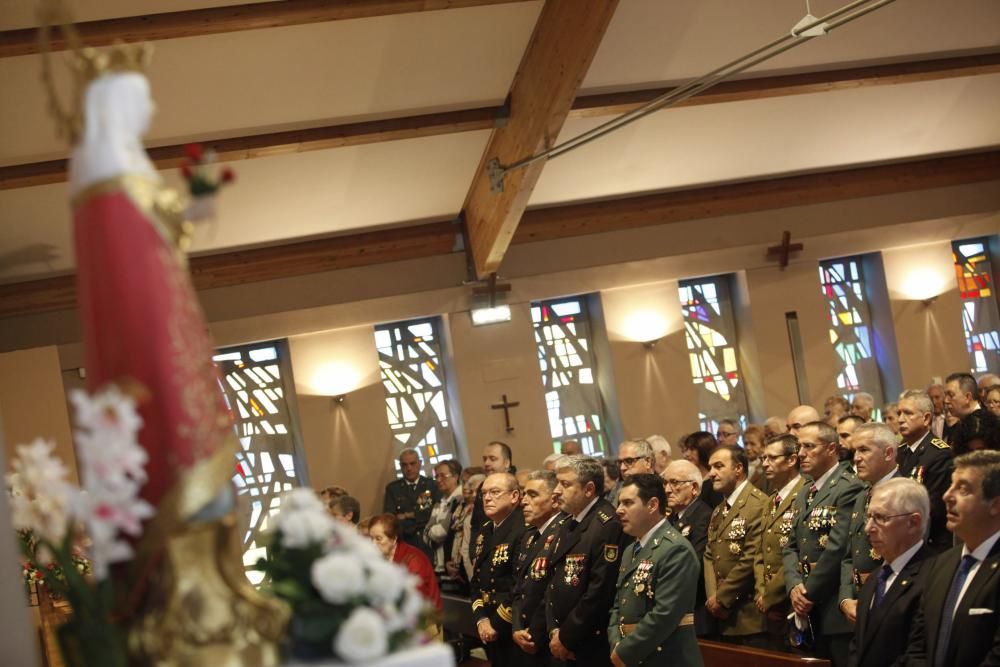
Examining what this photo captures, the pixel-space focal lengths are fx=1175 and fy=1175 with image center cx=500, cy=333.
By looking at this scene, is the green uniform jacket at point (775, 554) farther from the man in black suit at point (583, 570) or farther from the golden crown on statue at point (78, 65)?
the golden crown on statue at point (78, 65)

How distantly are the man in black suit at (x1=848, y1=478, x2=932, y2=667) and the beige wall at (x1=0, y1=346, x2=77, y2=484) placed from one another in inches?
253

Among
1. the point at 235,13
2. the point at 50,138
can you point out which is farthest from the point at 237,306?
the point at 235,13

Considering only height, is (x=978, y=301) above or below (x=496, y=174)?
below

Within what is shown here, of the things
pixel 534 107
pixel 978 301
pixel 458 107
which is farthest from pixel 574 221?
pixel 978 301

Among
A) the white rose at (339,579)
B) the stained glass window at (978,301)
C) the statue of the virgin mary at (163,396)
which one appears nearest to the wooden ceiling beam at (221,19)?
the statue of the virgin mary at (163,396)

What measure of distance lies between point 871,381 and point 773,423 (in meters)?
4.41

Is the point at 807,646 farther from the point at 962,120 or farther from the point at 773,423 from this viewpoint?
the point at 962,120

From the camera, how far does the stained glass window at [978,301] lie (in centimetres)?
1248

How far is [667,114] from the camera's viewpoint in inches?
381

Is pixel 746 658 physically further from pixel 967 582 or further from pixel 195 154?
pixel 195 154

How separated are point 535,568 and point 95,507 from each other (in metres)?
4.05

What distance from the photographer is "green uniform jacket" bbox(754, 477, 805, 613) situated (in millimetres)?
5211

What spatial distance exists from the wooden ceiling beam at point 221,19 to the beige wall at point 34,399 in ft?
10.1

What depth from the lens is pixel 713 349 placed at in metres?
11.8
